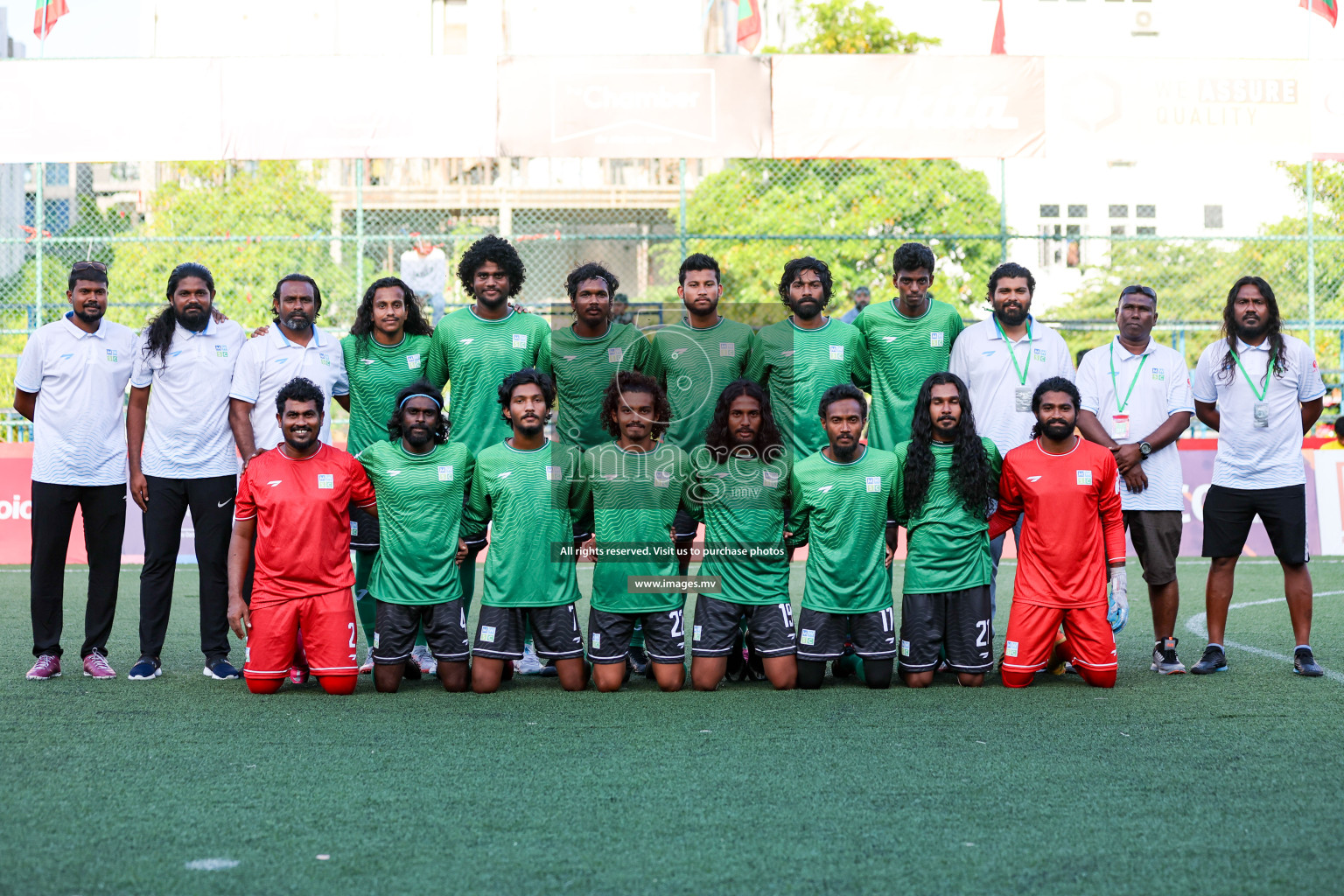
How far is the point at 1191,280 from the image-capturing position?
24266 millimetres

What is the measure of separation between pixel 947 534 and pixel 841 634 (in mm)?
694

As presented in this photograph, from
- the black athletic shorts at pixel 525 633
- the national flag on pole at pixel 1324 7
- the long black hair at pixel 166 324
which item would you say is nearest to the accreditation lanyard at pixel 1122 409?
the black athletic shorts at pixel 525 633

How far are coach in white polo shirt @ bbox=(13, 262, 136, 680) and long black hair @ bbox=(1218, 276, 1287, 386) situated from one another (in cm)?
556

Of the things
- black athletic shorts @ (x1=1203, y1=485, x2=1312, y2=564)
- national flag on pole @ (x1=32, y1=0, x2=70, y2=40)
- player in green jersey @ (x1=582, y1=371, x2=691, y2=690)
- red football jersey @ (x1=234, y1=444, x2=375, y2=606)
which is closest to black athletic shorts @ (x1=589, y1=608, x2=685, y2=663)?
player in green jersey @ (x1=582, y1=371, x2=691, y2=690)

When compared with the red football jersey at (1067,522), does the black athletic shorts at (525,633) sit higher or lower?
lower

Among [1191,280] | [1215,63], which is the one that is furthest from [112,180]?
[1215,63]

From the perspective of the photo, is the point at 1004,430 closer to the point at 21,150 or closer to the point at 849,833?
the point at 849,833

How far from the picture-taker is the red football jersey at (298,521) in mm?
5914

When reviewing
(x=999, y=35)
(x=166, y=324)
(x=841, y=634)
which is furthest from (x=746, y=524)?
(x=999, y=35)

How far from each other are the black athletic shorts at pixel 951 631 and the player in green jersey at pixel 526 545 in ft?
5.15

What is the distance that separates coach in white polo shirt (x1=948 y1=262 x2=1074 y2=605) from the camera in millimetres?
6414

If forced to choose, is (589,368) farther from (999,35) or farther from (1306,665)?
(999,35)

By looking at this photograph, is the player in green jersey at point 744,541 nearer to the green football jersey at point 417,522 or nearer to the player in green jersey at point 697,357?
the player in green jersey at point 697,357

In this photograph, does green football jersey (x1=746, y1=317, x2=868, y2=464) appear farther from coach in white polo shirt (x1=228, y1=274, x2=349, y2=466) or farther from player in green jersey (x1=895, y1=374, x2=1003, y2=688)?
coach in white polo shirt (x1=228, y1=274, x2=349, y2=466)
